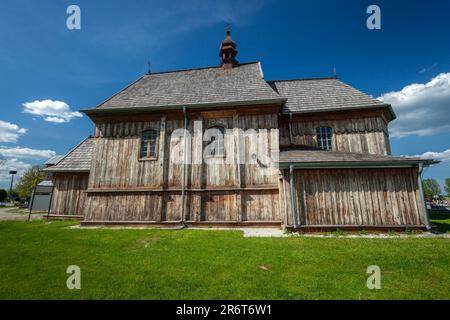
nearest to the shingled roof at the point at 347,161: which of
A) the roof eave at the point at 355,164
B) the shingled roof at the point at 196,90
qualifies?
the roof eave at the point at 355,164

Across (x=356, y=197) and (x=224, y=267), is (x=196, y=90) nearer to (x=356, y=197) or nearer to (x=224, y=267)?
(x=356, y=197)

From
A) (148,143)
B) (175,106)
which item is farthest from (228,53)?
(148,143)

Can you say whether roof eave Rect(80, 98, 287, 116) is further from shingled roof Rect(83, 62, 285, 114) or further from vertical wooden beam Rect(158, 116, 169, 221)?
vertical wooden beam Rect(158, 116, 169, 221)

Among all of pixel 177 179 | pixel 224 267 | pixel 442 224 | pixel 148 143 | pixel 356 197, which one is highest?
pixel 148 143

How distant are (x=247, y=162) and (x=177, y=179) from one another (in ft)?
12.0

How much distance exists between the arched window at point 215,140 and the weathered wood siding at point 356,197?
3809 millimetres

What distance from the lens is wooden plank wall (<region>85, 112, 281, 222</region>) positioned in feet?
34.6

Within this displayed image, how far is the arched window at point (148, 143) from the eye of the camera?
38.5 feet

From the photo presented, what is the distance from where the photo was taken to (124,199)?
37.0ft

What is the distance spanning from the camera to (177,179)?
11.1 meters

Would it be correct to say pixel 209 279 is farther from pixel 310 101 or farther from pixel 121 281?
pixel 310 101

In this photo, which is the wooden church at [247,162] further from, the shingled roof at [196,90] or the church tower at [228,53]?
the church tower at [228,53]

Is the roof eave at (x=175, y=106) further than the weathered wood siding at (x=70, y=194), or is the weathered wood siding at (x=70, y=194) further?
the weathered wood siding at (x=70, y=194)

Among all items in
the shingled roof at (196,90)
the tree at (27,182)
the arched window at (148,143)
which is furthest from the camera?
the tree at (27,182)
